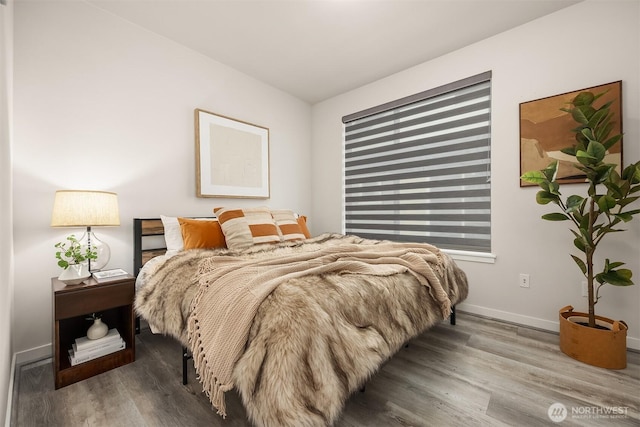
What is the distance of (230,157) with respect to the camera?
3.13 metres

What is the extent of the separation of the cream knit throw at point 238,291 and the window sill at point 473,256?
1036 mm

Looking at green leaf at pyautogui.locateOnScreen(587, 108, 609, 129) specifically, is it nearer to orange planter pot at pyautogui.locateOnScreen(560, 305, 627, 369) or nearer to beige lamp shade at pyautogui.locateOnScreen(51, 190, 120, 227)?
orange planter pot at pyautogui.locateOnScreen(560, 305, 627, 369)

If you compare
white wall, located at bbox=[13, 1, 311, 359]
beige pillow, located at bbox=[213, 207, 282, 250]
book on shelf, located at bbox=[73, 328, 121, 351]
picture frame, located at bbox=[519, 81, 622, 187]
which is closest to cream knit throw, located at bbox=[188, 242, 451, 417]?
beige pillow, located at bbox=[213, 207, 282, 250]

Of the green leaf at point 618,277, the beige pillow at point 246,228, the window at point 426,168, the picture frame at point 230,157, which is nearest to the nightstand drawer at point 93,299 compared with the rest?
the beige pillow at point 246,228

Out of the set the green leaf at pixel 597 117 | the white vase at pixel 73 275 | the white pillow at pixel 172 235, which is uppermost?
the green leaf at pixel 597 117

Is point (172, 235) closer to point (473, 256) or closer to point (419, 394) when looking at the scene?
point (419, 394)

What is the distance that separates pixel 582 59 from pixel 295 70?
2.71 metres

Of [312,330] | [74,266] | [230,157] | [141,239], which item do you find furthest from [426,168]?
[74,266]

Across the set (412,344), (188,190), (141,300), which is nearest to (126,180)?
(188,190)

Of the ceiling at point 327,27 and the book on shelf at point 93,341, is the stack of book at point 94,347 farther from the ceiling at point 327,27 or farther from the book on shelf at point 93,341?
the ceiling at point 327,27

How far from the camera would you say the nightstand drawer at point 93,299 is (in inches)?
64.3

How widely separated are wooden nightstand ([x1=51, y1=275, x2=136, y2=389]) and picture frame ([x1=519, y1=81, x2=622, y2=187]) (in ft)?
11.2

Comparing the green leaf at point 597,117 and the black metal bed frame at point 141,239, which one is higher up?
the green leaf at point 597,117

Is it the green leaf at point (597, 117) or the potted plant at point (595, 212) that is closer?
the potted plant at point (595, 212)
